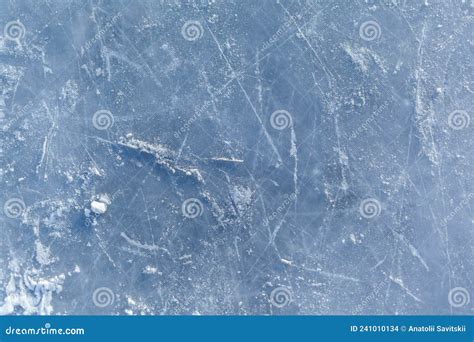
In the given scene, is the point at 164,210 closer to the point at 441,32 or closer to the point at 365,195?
the point at 365,195

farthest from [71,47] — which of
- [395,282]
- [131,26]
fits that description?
[395,282]

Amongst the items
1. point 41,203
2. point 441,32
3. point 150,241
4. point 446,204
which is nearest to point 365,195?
point 446,204

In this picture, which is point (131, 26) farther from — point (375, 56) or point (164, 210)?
point (375, 56)

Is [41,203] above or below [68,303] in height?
above
